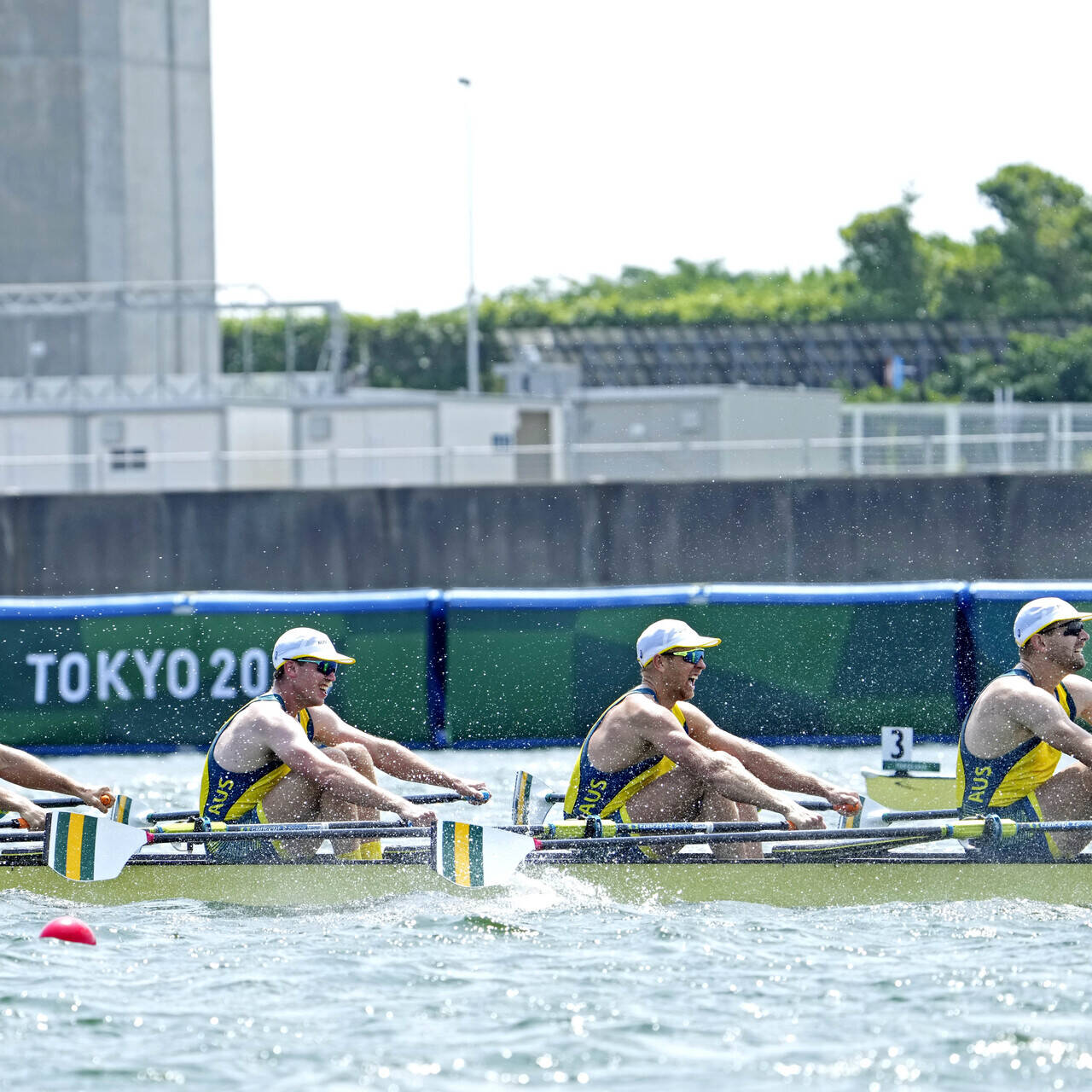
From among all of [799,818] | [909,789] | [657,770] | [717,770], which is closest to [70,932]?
[657,770]

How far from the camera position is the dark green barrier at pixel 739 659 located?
1477 cm

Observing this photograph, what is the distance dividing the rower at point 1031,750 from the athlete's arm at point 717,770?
2.88 ft

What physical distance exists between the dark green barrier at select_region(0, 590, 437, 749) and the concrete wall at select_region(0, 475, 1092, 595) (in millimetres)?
8126

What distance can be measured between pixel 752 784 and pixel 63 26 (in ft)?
135

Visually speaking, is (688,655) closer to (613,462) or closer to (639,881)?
(639,881)

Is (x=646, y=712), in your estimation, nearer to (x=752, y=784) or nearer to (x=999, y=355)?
(x=752, y=784)

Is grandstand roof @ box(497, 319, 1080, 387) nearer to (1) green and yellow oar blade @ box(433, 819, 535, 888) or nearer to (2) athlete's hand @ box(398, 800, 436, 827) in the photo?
→ (2) athlete's hand @ box(398, 800, 436, 827)

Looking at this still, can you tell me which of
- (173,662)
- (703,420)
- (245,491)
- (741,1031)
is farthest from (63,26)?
(741,1031)

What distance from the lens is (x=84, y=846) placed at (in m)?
8.83

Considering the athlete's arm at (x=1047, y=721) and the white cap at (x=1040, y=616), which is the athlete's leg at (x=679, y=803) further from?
the white cap at (x=1040, y=616)

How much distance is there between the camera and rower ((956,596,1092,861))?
8.63 m

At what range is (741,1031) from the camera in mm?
6773

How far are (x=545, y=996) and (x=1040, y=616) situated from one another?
10.3 feet

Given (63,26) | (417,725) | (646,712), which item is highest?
(63,26)
